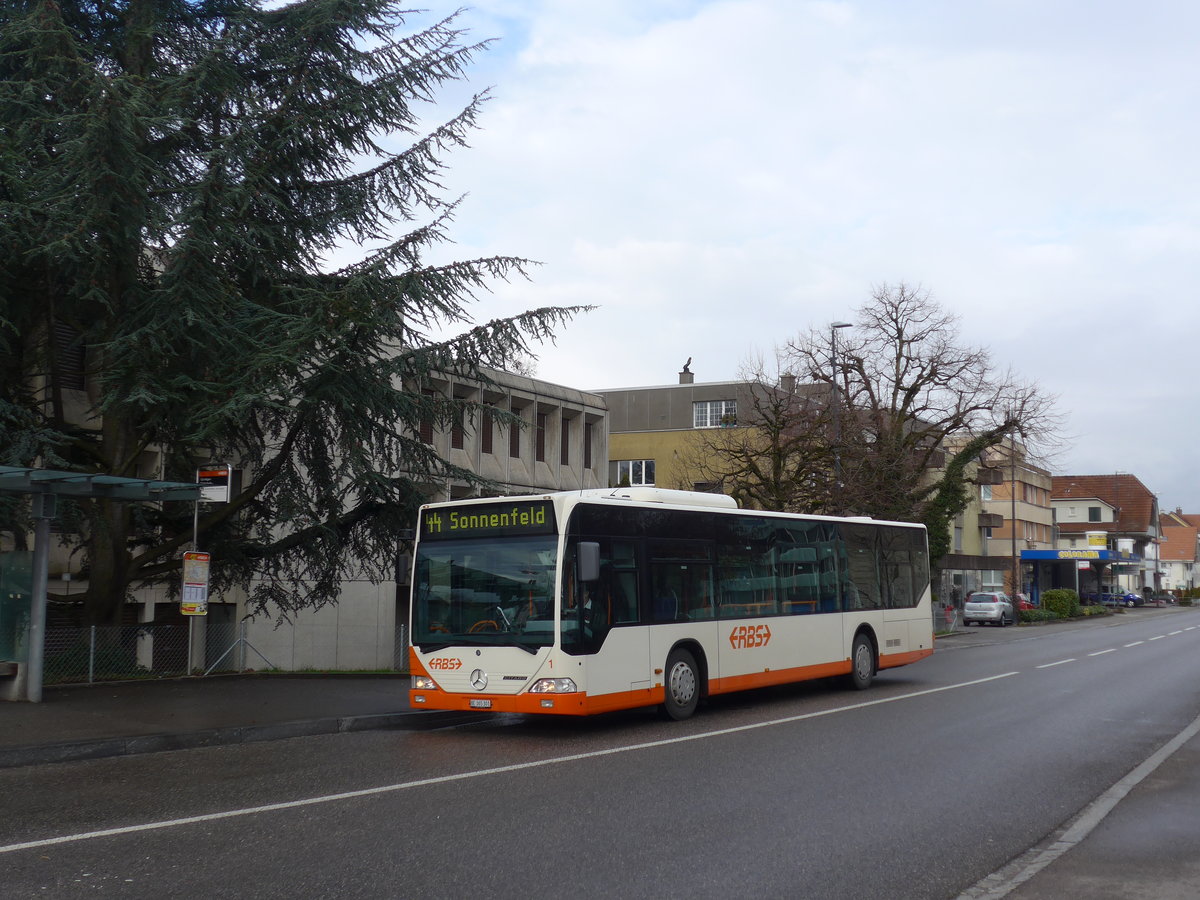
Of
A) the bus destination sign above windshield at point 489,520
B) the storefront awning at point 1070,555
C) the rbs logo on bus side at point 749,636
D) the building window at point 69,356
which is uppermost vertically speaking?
the building window at point 69,356

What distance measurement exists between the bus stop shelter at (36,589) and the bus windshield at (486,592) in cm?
303

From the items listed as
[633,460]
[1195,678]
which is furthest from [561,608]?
[633,460]

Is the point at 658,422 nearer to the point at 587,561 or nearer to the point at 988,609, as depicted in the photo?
the point at 988,609

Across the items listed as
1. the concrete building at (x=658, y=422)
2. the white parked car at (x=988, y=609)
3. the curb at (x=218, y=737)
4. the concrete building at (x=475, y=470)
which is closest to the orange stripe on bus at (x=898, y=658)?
the curb at (x=218, y=737)

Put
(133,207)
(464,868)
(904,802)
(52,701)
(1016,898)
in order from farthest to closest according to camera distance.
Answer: (133,207), (52,701), (904,802), (464,868), (1016,898)

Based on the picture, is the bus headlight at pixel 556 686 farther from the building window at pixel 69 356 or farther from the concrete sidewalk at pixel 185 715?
the building window at pixel 69 356

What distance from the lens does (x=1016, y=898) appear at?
5.86 metres

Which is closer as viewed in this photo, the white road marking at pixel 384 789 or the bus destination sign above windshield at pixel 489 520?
the white road marking at pixel 384 789

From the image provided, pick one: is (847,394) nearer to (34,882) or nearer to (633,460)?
(633,460)

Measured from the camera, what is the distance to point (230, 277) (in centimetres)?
1681

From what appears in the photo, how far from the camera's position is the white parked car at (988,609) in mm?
53938

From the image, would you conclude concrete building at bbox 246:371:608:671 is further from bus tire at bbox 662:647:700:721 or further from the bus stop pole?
bus tire at bbox 662:647:700:721

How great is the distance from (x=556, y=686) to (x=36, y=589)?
6.25m

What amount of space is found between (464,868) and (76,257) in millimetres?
10811
